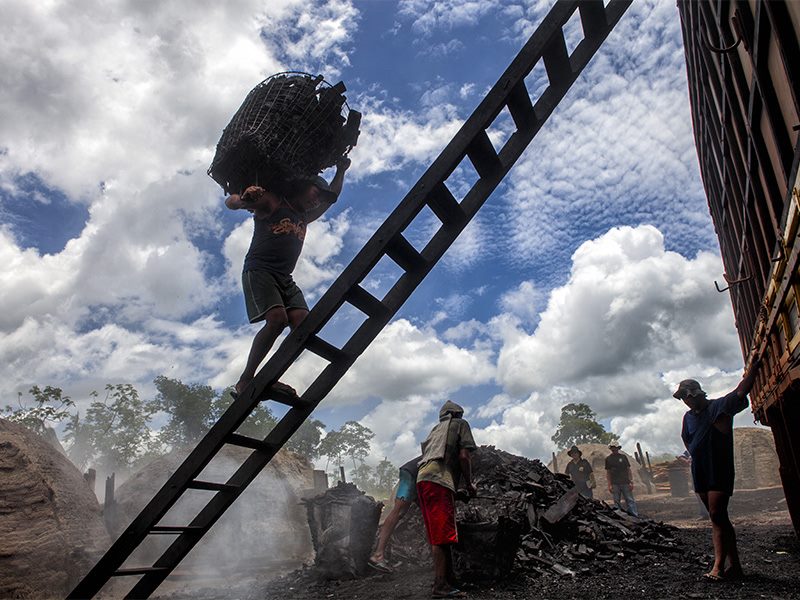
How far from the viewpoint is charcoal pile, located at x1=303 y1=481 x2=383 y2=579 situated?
257 inches

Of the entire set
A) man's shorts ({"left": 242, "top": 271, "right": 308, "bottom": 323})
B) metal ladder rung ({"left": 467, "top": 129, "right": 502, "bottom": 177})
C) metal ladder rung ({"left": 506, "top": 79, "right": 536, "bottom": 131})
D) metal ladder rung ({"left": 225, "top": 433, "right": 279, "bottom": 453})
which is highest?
metal ladder rung ({"left": 506, "top": 79, "right": 536, "bottom": 131})

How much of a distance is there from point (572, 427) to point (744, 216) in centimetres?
6368

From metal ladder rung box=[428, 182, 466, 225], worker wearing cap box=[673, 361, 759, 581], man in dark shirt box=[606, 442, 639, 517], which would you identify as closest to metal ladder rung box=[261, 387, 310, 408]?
metal ladder rung box=[428, 182, 466, 225]

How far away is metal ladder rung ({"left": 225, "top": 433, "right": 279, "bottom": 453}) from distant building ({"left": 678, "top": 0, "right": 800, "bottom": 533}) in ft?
9.82

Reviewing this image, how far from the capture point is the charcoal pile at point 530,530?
521 cm

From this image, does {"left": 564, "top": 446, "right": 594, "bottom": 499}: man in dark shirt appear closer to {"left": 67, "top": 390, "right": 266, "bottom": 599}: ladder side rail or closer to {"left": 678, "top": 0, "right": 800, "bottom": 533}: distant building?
{"left": 678, "top": 0, "right": 800, "bottom": 533}: distant building

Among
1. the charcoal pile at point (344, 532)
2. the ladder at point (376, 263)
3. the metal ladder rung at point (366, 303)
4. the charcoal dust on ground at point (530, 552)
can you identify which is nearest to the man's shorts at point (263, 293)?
the ladder at point (376, 263)

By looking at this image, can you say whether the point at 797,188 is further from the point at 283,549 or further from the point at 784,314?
the point at 283,549

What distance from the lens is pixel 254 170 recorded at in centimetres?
303

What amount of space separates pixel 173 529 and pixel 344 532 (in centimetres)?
428

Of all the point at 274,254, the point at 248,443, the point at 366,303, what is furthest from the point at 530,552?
the point at 274,254

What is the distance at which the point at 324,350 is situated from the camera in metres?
2.89

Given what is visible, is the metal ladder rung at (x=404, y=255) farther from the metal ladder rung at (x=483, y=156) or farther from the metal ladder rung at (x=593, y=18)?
the metal ladder rung at (x=593, y=18)

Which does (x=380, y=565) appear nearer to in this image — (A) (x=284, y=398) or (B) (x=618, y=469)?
(A) (x=284, y=398)
